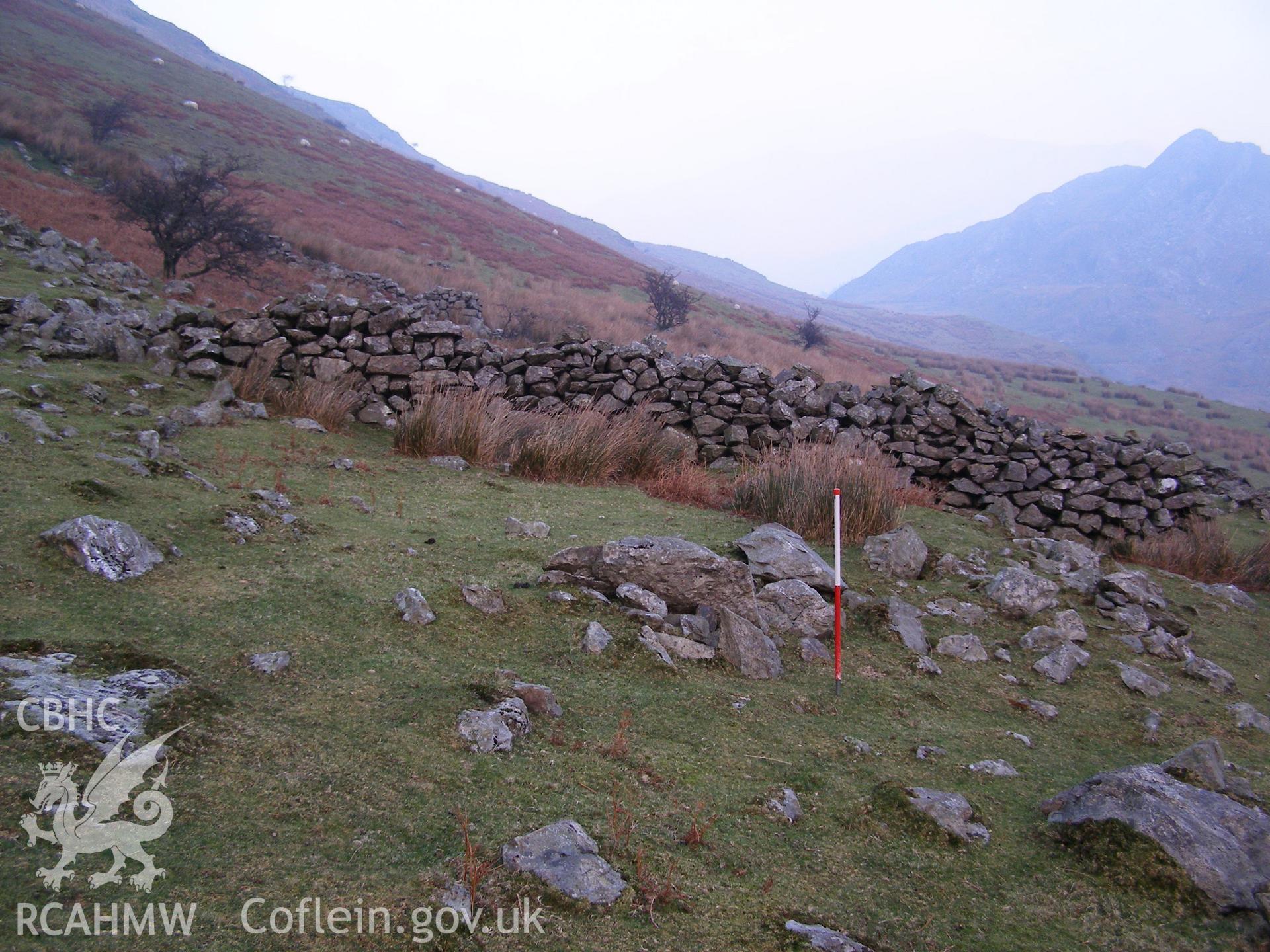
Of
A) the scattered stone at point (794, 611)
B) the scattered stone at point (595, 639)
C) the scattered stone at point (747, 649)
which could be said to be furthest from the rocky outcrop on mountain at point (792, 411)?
the scattered stone at point (595, 639)

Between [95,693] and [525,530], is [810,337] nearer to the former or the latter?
[525,530]

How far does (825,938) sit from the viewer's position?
7.38ft

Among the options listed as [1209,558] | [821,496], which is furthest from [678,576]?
[1209,558]

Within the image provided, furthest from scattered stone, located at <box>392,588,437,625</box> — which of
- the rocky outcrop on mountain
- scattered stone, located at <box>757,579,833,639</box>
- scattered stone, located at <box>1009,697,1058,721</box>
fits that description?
the rocky outcrop on mountain

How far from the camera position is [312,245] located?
2288cm

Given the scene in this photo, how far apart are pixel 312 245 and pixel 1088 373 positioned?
7800 centimetres

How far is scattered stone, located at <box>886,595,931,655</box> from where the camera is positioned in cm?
513

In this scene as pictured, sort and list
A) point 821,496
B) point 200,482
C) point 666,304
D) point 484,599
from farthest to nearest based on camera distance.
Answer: point 666,304, point 821,496, point 200,482, point 484,599

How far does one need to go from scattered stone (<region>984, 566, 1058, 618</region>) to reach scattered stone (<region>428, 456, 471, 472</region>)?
512 centimetres

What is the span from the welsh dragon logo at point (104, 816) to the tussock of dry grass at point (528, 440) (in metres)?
6.11

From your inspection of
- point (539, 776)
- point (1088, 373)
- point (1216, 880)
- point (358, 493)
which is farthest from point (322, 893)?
point (1088, 373)

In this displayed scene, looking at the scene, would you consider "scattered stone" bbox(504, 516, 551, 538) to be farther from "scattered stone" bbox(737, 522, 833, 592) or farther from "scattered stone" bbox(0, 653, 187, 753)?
"scattered stone" bbox(0, 653, 187, 753)

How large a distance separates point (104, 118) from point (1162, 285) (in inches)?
6366

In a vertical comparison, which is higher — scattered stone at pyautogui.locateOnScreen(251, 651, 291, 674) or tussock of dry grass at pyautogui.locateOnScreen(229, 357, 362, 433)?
scattered stone at pyautogui.locateOnScreen(251, 651, 291, 674)
